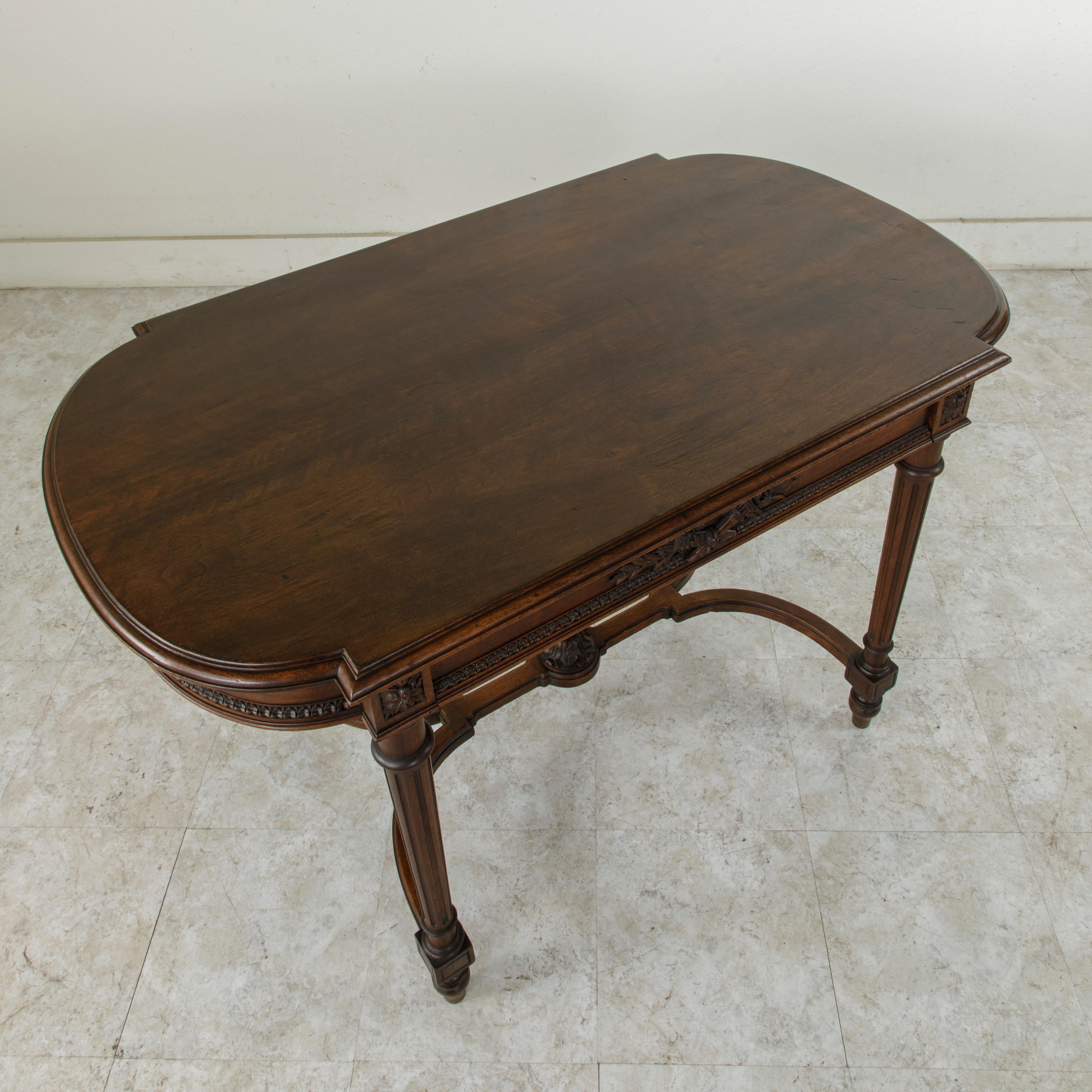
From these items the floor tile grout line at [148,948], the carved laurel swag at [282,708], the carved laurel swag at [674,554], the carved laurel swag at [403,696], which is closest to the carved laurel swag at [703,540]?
the carved laurel swag at [674,554]

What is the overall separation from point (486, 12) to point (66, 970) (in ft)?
9.55

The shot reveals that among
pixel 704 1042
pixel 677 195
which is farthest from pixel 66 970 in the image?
pixel 677 195

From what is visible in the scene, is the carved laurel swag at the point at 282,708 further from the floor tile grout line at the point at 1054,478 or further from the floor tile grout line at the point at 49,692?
the floor tile grout line at the point at 1054,478

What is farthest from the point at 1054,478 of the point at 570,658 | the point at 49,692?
the point at 49,692

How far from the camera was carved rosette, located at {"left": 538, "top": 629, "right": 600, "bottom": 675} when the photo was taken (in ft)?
6.55

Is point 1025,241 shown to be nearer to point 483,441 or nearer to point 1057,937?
point 1057,937

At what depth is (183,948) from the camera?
1965 millimetres

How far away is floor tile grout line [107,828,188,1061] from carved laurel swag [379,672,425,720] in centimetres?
105

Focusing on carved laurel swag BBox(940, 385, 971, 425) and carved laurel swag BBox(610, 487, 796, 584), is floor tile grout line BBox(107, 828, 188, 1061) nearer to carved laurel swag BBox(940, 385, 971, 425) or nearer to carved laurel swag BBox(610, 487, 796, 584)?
carved laurel swag BBox(610, 487, 796, 584)

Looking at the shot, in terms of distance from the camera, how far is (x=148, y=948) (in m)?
1.97

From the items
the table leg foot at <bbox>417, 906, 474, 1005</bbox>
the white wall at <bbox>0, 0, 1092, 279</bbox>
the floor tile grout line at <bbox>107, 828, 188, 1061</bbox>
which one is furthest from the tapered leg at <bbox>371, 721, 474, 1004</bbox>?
the white wall at <bbox>0, 0, 1092, 279</bbox>

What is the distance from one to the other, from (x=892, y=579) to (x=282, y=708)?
1.32 meters

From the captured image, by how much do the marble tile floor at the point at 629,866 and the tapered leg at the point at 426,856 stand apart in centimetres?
13

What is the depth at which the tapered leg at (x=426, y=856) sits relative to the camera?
4.62 feet
